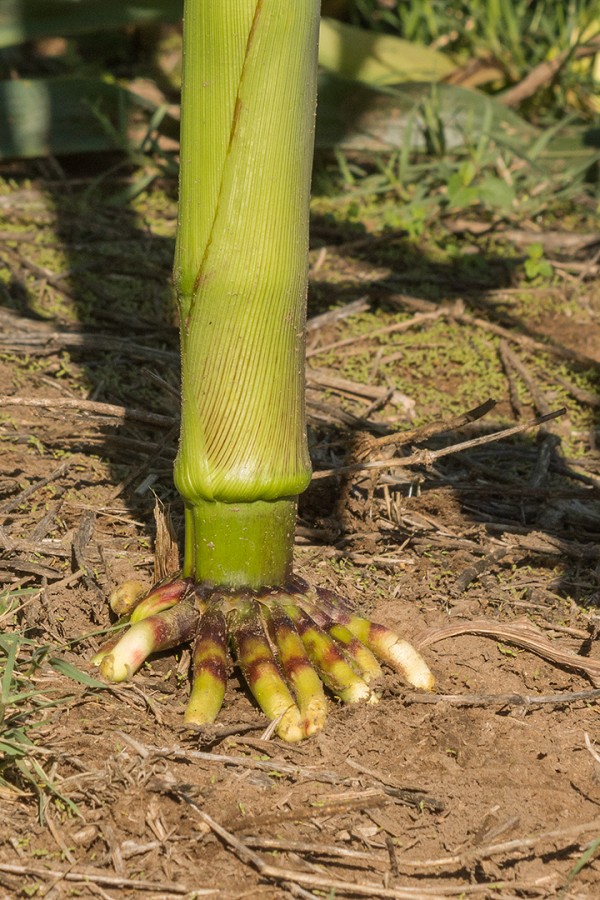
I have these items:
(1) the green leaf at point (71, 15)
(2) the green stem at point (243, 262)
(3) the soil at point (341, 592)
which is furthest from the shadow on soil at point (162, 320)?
(1) the green leaf at point (71, 15)

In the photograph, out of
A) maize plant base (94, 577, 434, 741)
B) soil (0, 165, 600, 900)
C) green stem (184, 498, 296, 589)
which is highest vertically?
green stem (184, 498, 296, 589)

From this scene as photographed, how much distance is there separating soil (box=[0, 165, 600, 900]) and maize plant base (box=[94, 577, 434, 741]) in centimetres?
4

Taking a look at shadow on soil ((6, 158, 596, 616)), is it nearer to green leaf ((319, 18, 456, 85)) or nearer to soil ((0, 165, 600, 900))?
soil ((0, 165, 600, 900))

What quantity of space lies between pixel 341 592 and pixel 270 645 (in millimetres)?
311

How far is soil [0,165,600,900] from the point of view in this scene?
1.45m

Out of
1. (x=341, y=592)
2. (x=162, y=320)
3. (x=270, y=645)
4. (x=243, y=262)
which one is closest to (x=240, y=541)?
(x=270, y=645)

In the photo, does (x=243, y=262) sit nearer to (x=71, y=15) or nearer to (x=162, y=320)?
(x=162, y=320)

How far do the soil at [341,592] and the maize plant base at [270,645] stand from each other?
0.12 feet

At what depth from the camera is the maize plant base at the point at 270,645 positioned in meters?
1.66

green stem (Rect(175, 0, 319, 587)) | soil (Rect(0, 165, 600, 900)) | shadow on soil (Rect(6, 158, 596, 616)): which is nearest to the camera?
soil (Rect(0, 165, 600, 900))

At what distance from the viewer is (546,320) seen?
11.1 ft

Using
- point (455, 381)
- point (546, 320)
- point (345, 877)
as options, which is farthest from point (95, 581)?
point (546, 320)

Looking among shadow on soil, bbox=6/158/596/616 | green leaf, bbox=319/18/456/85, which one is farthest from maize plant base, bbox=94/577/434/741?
green leaf, bbox=319/18/456/85

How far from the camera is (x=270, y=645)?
68.5 inches
